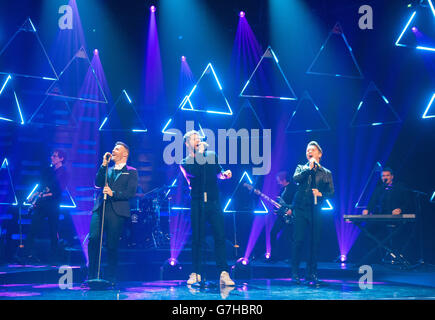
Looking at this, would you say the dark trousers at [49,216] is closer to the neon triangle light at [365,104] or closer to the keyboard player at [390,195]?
the keyboard player at [390,195]

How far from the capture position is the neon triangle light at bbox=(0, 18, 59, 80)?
8.57m

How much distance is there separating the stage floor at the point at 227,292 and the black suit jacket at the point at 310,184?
3.77 feet

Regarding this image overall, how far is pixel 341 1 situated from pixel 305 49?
4.18ft

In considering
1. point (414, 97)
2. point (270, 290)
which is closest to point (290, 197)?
point (414, 97)

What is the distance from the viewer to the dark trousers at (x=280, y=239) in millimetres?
9666

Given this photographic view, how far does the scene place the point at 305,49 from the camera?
10695mm

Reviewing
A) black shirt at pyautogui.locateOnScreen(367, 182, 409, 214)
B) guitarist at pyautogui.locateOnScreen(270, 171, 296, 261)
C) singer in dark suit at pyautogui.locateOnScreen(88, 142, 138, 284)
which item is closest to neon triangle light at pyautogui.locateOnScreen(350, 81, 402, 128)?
black shirt at pyautogui.locateOnScreen(367, 182, 409, 214)

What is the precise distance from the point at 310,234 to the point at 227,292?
61.1 inches

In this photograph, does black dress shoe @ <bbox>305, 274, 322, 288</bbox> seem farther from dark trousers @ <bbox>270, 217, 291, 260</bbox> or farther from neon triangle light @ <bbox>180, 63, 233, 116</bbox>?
neon triangle light @ <bbox>180, 63, 233, 116</bbox>

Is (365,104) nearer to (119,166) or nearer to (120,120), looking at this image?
(120,120)

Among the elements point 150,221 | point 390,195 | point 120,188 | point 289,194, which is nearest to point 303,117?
point 289,194

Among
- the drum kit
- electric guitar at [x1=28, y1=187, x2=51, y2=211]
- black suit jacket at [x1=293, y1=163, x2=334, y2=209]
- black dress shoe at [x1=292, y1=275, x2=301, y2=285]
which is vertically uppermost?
black suit jacket at [x1=293, y1=163, x2=334, y2=209]

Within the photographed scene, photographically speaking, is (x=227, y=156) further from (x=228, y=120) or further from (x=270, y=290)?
(x=270, y=290)

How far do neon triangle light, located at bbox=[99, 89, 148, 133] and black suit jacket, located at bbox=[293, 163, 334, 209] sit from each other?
537 cm
